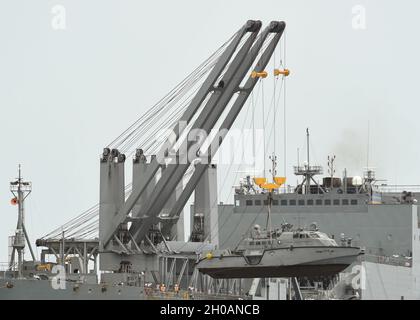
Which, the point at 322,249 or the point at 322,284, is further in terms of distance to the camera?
the point at 322,284

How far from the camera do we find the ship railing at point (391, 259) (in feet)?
625

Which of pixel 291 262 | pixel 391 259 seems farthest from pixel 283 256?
pixel 391 259

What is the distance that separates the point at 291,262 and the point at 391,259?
18349 mm

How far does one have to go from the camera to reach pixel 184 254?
186 metres

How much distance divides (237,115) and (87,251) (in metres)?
13.2

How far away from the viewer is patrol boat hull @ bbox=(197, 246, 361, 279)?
176375 mm

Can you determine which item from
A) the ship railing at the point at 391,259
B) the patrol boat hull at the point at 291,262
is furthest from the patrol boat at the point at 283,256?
the ship railing at the point at 391,259

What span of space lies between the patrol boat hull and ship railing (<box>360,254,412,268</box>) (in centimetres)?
1125

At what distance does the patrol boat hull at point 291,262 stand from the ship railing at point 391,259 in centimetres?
1125

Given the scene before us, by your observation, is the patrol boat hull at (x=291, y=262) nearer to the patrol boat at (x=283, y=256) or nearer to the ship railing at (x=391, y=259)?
the patrol boat at (x=283, y=256)

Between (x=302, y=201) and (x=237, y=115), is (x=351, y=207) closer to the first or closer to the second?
(x=302, y=201)
